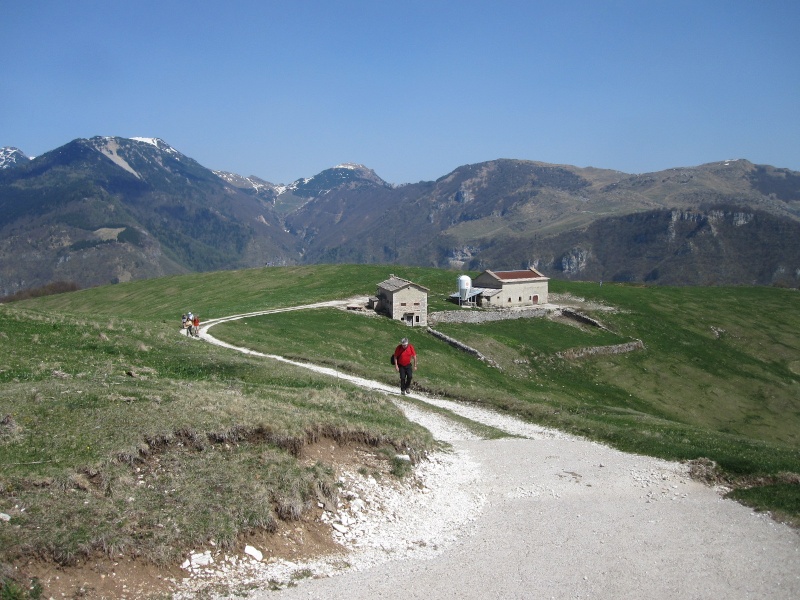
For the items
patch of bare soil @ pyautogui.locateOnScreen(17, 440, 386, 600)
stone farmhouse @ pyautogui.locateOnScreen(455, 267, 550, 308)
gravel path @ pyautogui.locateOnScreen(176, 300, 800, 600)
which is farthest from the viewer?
stone farmhouse @ pyautogui.locateOnScreen(455, 267, 550, 308)

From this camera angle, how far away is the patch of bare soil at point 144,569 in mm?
11953

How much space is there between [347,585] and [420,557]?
2.43m

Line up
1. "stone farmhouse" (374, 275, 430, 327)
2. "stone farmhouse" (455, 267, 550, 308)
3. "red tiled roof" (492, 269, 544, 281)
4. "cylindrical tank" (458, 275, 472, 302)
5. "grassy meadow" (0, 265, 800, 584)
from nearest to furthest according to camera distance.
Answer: "grassy meadow" (0, 265, 800, 584)
"stone farmhouse" (374, 275, 430, 327)
"cylindrical tank" (458, 275, 472, 302)
"stone farmhouse" (455, 267, 550, 308)
"red tiled roof" (492, 269, 544, 281)

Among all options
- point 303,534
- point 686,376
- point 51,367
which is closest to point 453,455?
point 303,534

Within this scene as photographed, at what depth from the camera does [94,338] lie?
1491 inches

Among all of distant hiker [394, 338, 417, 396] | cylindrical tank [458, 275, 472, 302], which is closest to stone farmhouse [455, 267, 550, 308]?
cylindrical tank [458, 275, 472, 302]

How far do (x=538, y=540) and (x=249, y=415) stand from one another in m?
10.3

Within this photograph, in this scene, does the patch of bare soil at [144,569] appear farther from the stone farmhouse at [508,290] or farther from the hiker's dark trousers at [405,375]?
the stone farmhouse at [508,290]

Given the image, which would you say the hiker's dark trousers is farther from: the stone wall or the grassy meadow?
the stone wall

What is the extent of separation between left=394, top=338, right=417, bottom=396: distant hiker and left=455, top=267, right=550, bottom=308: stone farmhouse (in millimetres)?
60273

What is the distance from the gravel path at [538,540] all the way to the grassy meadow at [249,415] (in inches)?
54.3

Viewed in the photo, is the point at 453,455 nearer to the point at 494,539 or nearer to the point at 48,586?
the point at 494,539

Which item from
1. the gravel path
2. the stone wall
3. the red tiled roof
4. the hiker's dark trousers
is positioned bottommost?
the stone wall

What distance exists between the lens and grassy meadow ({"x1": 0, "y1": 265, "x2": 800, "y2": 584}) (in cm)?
1446
